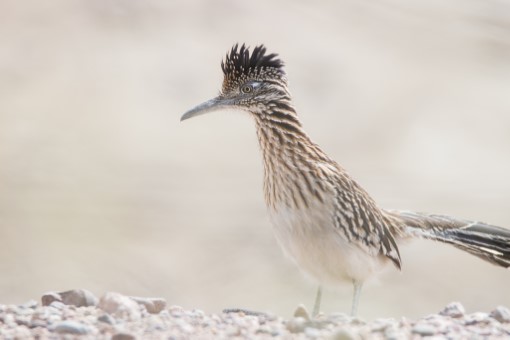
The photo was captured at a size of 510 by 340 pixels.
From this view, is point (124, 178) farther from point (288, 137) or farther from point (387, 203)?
point (288, 137)

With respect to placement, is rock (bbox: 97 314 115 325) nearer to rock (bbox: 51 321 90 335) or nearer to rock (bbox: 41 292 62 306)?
rock (bbox: 51 321 90 335)

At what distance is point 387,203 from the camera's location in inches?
674

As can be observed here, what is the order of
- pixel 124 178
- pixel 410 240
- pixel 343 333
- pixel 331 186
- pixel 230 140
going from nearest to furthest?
1. pixel 343 333
2. pixel 331 186
3. pixel 410 240
4. pixel 124 178
5. pixel 230 140

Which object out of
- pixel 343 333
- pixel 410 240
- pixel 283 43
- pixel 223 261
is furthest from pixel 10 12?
pixel 343 333

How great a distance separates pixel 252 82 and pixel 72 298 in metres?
2.34

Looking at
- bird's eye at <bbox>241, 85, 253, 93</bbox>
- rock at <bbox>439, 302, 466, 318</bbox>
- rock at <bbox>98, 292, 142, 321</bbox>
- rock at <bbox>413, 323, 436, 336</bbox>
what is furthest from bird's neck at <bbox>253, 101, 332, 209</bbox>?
rock at <bbox>413, 323, 436, 336</bbox>

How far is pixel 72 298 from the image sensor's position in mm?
8445

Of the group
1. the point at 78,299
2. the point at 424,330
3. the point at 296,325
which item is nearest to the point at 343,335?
the point at 296,325

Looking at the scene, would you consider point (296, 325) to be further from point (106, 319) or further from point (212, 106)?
point (212, 106)

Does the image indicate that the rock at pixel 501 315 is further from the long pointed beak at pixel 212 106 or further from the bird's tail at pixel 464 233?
the long pointed beak at pixel 212 106

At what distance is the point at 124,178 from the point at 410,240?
867cm

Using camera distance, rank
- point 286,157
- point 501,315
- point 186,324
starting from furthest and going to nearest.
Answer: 1. point 286,157
2. point 501,315
3. point 186,324

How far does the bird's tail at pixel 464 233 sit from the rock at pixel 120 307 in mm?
3105

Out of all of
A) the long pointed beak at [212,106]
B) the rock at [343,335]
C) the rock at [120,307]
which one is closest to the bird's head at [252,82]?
the long pointed beak at [212,106]
